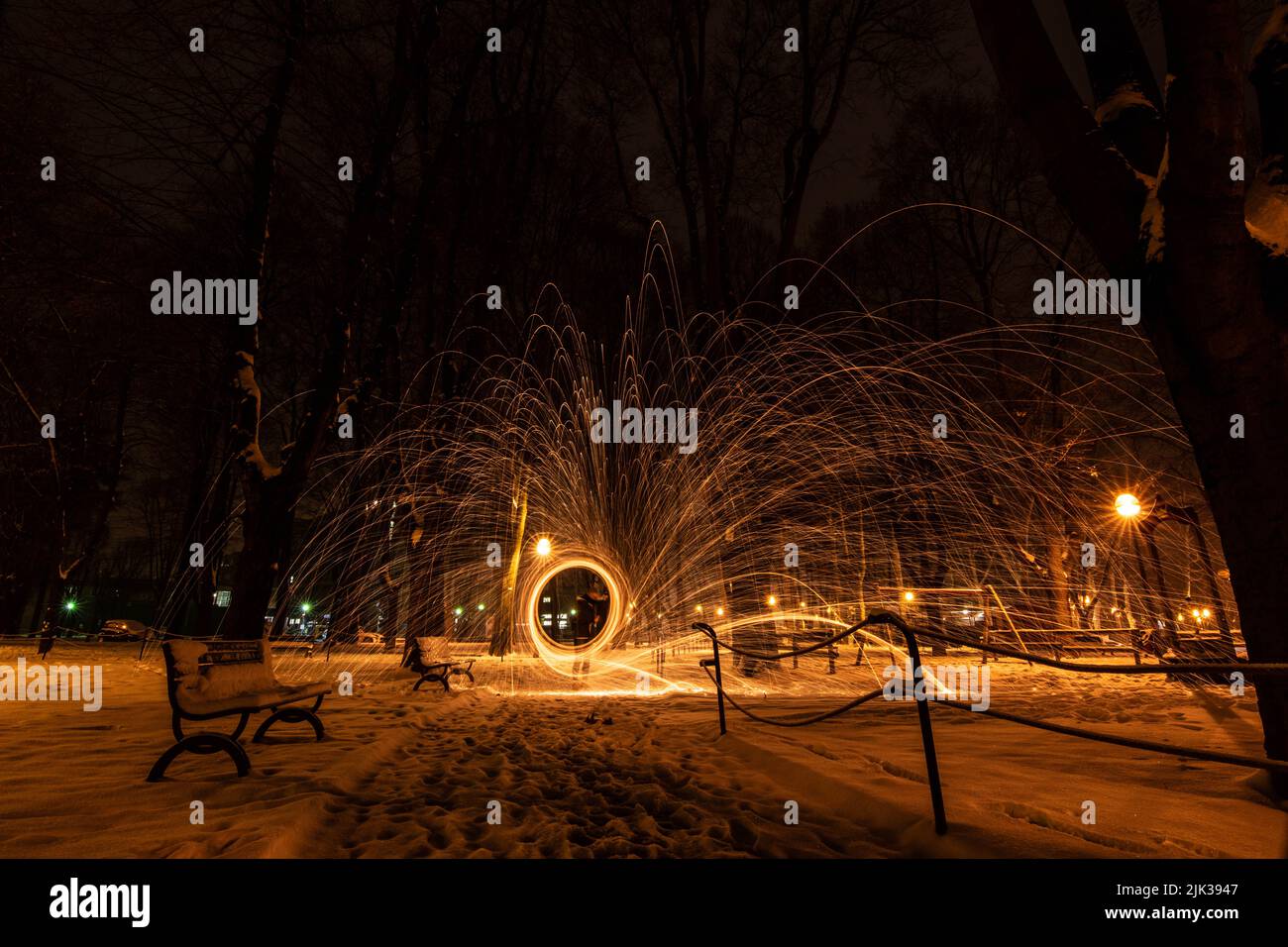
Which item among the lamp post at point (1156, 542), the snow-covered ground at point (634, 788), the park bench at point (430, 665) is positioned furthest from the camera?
the park bench at point (430, 665)

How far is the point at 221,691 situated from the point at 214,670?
0.66 ft

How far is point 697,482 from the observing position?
13.4 meters

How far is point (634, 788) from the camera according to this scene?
199 inches

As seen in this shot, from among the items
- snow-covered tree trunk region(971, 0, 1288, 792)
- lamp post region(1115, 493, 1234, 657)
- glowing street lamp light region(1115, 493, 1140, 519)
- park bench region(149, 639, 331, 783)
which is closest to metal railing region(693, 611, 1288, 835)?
snow-covered tree trunk region(971, 0, 1288, 792)

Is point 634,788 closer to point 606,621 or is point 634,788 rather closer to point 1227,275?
point 1227,275

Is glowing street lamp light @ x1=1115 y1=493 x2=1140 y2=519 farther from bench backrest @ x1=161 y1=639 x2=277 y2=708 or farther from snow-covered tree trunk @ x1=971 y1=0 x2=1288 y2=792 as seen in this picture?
bench backrest @ x1=161 y1=639 x2=277 y2=708

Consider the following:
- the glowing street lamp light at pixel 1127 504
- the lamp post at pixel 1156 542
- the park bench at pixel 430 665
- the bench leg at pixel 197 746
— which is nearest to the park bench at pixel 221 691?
the bench leg at pixel 197 746

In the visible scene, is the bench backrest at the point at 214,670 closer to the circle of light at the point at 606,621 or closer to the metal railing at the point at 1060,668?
the metal railing at the point at 1060,668

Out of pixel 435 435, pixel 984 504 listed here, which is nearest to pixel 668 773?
pixel 435 435

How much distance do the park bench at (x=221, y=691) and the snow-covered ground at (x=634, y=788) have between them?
21 centimetres

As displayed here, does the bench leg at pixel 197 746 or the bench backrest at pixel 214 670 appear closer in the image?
the bench leg at pixel 197 746

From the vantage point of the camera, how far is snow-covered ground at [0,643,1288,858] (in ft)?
11.8

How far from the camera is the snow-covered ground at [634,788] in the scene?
358 cm
